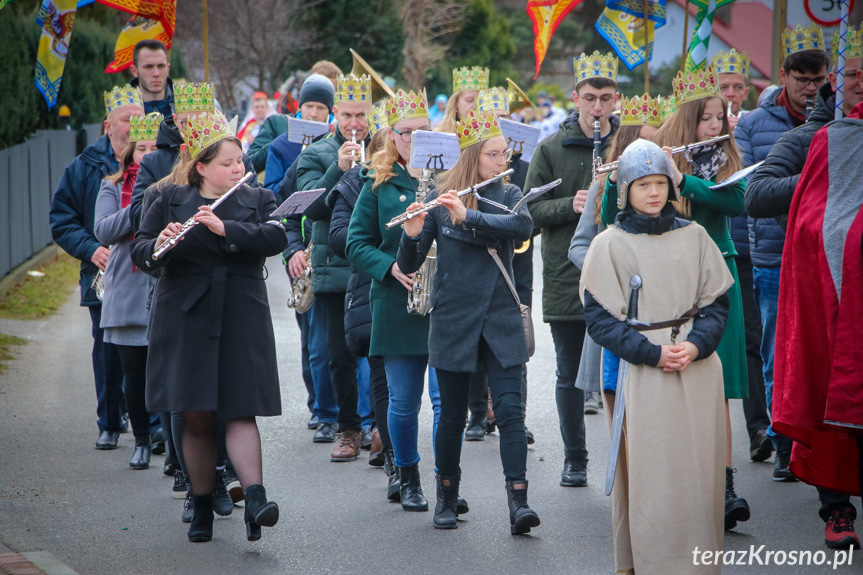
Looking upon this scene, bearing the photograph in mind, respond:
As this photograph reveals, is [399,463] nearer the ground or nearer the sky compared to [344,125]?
nearer the ground

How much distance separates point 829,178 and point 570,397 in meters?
2.27

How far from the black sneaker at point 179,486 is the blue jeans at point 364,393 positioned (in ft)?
4.97

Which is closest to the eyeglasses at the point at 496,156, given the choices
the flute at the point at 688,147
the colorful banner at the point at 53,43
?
the flute at the point at 688,147

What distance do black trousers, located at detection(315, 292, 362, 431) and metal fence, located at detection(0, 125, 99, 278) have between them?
8.31 m

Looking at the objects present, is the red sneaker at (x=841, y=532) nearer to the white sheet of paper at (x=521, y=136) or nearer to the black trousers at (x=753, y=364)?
the black trousers at (x=753, y=364)

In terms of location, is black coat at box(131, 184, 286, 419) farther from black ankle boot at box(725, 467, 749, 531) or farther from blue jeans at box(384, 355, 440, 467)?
black ankle boot at box(725, 467, 749, 531)

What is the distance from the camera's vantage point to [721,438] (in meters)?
4.66

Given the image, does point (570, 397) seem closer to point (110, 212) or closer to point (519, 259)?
point (519, 259)

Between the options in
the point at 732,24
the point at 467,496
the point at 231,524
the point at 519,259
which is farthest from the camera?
the point at 732,24

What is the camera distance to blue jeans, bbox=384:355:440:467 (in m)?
6.09

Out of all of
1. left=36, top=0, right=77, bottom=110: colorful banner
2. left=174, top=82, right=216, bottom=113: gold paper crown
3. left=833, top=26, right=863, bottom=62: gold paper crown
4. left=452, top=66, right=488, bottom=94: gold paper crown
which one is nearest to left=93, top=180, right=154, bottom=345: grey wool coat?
left=174, top=82, right=216, bottom=113: gold paper crown

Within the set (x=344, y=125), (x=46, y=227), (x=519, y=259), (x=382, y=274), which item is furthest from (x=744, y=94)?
(x=46, y=227)

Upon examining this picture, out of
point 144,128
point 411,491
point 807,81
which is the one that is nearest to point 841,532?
point 411,491

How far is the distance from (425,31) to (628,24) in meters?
33.9
